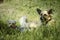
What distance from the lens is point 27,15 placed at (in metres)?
1.83

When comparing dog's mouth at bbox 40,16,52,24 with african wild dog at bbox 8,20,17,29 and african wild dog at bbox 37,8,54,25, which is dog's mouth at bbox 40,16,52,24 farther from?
african wild dog at bbox 8,20,17,29

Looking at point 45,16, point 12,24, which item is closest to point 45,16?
point 45,16

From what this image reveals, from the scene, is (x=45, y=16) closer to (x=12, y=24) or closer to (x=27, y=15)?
(x=27, y=15)

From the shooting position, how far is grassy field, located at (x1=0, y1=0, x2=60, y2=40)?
173cm

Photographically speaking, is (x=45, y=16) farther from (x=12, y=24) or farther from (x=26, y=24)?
(x=12, y=24)

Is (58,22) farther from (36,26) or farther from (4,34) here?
(4,34)

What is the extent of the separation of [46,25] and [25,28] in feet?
0.65

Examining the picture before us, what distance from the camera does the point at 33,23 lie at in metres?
1.79

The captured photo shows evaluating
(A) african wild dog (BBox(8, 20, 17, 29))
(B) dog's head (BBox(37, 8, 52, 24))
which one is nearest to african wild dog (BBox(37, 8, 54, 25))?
(B) dog's head (BBox(37, 8, 52, 24))

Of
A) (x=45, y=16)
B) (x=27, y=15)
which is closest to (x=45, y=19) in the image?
(x=45, y=16)

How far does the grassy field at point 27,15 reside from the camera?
1732mm

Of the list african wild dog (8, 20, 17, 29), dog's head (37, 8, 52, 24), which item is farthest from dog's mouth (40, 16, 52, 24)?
african wild dog (8, 20, 17, 29)

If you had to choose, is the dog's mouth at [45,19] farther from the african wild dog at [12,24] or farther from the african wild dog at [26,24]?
the african wild dog at [12,24]

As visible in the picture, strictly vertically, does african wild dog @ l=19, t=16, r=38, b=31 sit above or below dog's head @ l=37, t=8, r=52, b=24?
below
